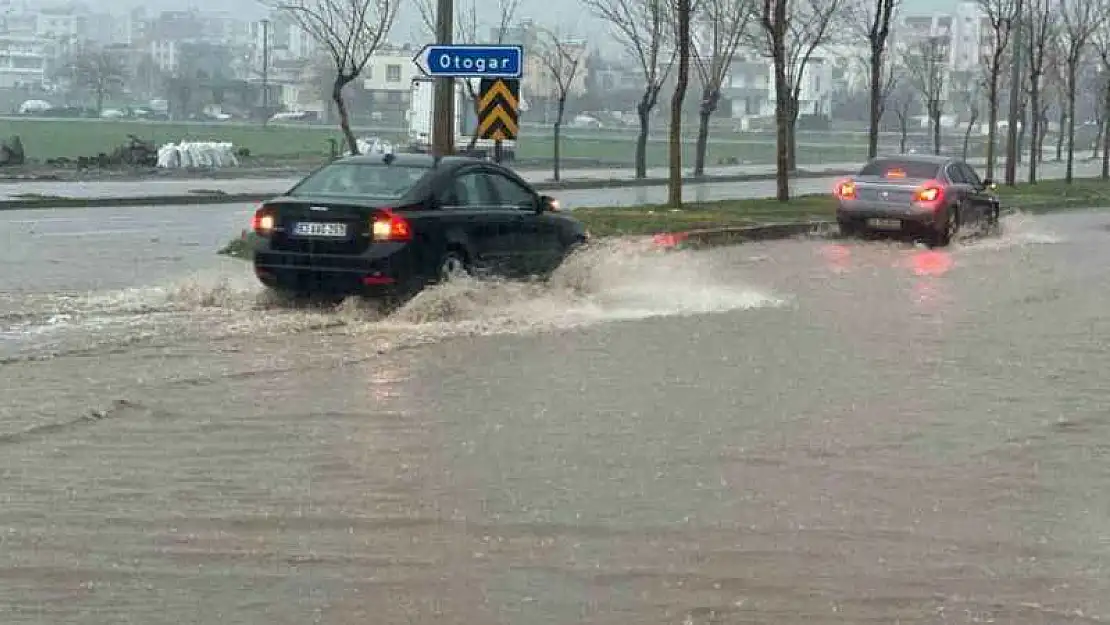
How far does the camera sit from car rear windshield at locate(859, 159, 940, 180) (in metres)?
24.8

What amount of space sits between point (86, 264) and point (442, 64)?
4.59 metres

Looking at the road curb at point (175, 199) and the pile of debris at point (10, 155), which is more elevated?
the pile of debris at point (10, 155)

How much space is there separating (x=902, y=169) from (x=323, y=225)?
44.8 ft

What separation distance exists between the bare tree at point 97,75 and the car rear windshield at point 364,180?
4535 inches

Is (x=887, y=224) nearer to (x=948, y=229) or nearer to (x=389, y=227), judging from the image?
(x=948, y=229)

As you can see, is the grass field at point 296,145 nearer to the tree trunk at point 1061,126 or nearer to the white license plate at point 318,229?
the tree trunk at point 1061,126

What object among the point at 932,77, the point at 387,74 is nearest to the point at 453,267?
the point at 932,77

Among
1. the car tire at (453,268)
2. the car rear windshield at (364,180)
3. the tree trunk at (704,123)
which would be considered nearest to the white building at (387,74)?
the tree trunk at (704,123)

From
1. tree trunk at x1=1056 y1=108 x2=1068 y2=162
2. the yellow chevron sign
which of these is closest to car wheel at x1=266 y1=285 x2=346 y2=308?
the yellow chevron sign

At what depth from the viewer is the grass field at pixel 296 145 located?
61.7 m

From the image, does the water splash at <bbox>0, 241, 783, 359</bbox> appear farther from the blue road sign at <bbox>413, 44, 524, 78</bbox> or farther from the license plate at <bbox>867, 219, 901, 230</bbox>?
the license plate at <bbox>867, 219, 901, 230</bbox>

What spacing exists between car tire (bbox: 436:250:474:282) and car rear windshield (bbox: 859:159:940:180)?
1223cm

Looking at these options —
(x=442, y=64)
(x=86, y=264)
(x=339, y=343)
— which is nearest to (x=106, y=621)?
(x=339, y=343)

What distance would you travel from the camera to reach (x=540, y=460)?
8.52m
